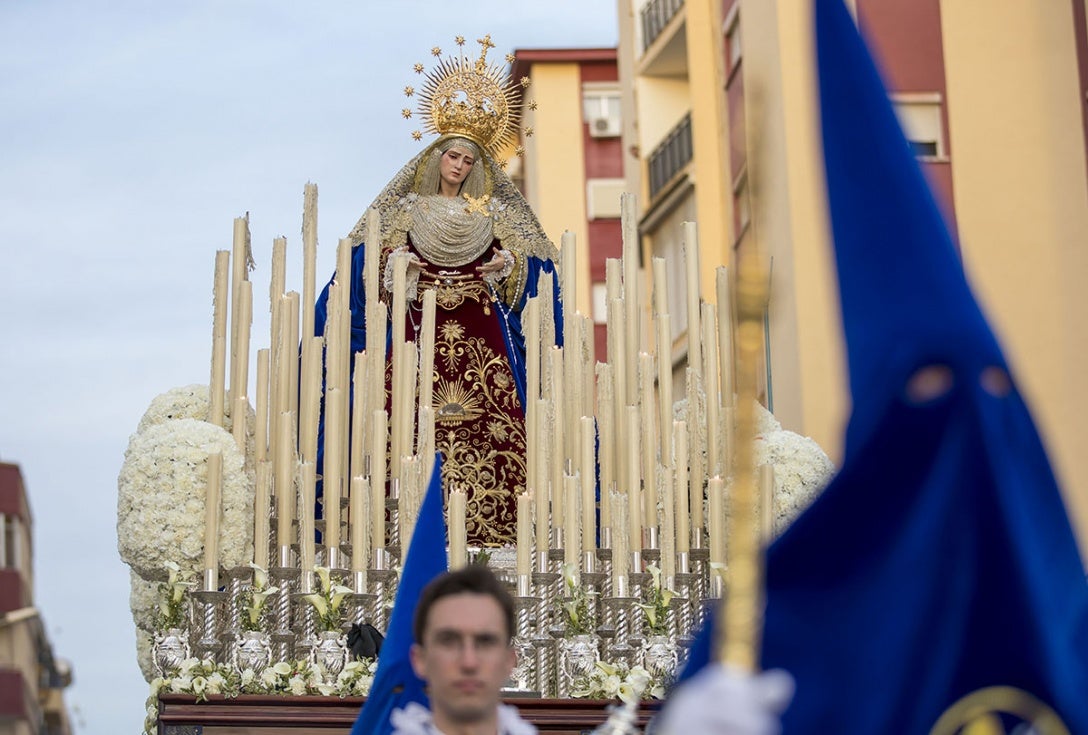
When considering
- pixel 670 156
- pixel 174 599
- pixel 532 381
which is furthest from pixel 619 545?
pixel 670 156

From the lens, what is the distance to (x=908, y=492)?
295 centimetres

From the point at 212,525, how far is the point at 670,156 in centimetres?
1535

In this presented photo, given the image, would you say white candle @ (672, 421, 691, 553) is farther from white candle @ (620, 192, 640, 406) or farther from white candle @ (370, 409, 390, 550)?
white candle @ (370, 409, 390, 550)

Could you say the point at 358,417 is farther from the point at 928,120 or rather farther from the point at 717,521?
the point at 928,120

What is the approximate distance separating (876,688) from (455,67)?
313 inches

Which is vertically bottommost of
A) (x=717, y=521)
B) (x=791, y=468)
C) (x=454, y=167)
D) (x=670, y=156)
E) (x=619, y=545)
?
(x=619, y=545)

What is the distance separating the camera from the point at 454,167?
10.4m

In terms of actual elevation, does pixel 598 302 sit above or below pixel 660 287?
above

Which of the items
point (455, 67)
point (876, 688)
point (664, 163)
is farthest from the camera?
point (664, 163)

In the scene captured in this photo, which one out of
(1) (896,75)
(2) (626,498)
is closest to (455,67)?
(2) (626,498)

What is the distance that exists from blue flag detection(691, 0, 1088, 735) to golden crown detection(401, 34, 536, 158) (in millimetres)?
7534

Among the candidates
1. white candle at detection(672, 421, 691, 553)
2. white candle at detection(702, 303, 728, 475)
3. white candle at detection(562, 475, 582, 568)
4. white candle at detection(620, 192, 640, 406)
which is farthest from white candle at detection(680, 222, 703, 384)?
white candle at detection(562, 475, 582, 568)

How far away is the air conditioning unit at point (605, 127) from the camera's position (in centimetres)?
3169

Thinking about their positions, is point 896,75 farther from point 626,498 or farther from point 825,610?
point 825,610
